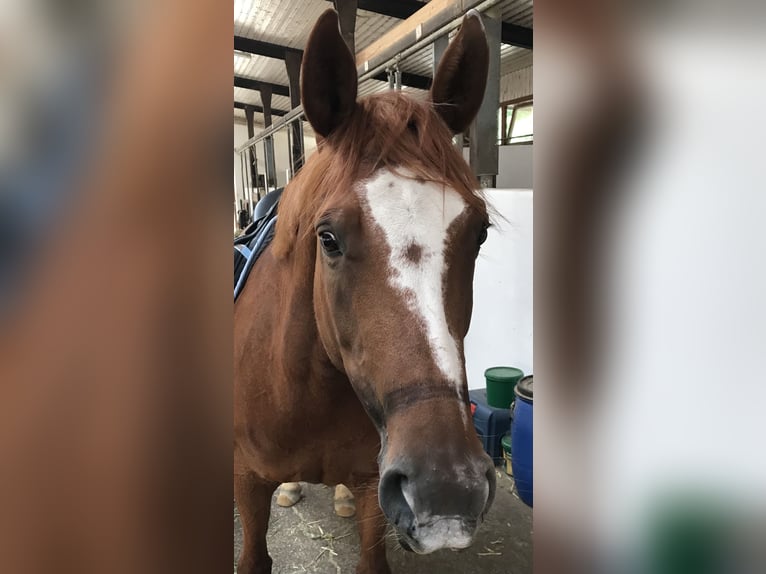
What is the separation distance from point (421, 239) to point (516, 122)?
723 cm

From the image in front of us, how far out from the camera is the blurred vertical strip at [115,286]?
243 mm

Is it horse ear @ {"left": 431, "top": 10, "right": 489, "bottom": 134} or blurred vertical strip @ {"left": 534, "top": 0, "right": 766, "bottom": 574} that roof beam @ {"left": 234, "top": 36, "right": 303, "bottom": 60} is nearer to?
horse ear @ {"left": 431, "top": 10, "right": 489, "bottom": 134}

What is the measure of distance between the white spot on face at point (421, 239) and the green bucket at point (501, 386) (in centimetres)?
234

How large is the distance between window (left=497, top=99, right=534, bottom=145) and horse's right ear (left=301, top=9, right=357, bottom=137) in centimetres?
628

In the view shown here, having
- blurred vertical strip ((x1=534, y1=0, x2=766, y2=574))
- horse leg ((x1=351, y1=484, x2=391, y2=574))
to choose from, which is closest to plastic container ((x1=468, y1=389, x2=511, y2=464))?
horse leg ((x1=351, y1=484, x2=391, y2=574))

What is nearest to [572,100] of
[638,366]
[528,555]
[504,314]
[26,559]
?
[638,366]

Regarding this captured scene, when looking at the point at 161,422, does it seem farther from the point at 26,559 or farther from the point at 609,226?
the point at 609,226

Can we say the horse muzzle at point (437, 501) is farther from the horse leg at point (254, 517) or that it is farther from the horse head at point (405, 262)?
the horse leg at point (254, 517)

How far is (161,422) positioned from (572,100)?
41 centimetres

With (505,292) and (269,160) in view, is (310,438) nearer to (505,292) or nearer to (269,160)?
(505,292)

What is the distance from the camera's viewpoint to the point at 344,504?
264 cm

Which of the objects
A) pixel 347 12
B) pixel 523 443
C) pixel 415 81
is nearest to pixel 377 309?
pixel 523 443

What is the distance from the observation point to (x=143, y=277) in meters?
0.29

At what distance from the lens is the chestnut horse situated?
0.83 m
